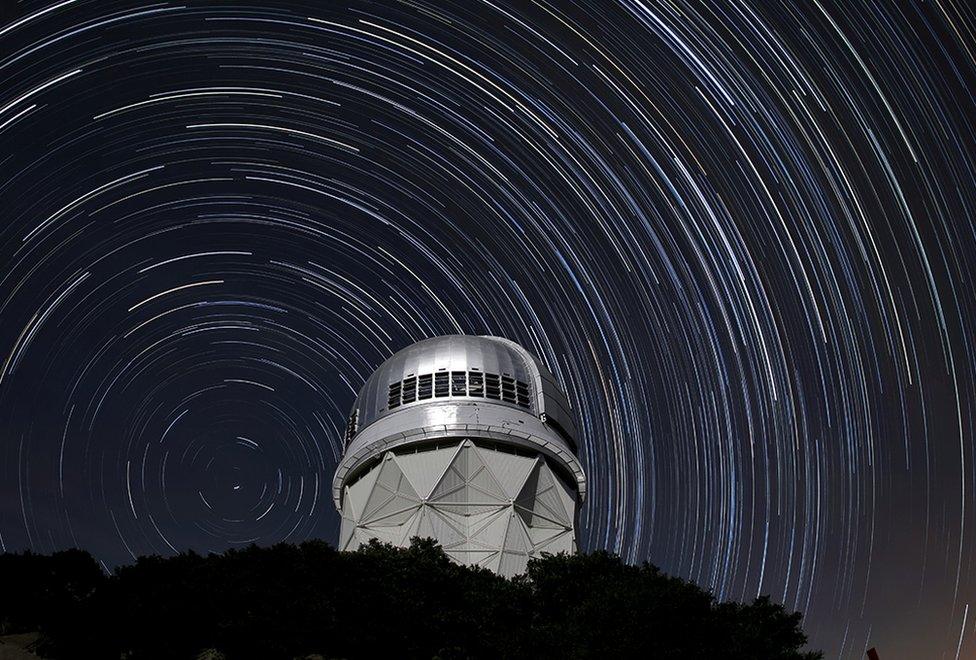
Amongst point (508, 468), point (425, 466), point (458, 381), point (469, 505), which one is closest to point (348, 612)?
point (469, 505)

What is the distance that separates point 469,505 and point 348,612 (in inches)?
433

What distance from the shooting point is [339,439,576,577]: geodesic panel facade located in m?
31.3

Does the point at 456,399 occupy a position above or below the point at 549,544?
above

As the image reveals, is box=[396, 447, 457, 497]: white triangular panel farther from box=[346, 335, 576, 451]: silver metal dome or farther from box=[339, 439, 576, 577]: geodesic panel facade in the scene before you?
box=[346, 335, 576, 451]: silver metal dome

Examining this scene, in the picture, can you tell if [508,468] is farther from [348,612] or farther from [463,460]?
[348,612]

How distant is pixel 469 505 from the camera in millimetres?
32062

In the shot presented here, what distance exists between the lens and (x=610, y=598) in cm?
2188

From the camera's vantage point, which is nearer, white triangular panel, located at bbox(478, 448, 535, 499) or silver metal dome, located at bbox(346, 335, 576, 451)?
white triangular panel, located at bbox(478, 448, 535, 499)

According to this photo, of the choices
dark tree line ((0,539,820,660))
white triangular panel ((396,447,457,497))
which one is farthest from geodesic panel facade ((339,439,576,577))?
dark tree line ((0,539,820,660))

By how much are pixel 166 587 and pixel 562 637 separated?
394 inches

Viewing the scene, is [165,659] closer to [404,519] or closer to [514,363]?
[404,519]

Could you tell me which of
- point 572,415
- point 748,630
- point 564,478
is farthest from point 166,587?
point 572,415

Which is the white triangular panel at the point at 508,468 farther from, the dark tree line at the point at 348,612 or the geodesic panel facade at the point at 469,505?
the dark tree line at the point at 348,612

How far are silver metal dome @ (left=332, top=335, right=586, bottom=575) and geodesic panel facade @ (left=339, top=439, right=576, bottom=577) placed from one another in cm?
4
